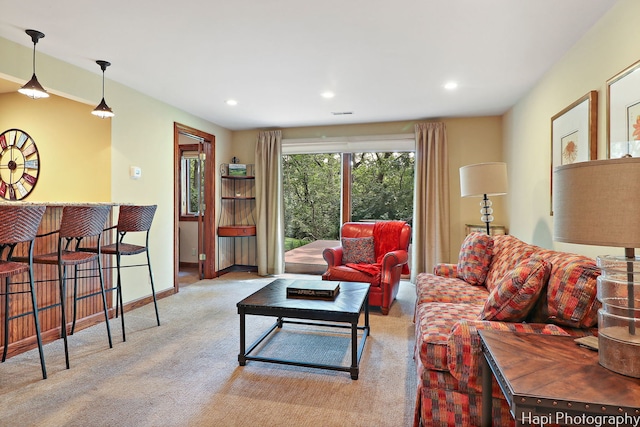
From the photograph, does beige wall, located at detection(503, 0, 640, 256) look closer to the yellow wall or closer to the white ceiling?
the white ceiling

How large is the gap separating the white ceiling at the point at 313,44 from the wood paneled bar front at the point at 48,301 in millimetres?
1311

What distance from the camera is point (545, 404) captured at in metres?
1.02

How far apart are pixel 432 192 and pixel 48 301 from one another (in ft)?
14.6

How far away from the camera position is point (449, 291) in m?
2.78

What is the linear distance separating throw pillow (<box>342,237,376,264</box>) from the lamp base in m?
2.92

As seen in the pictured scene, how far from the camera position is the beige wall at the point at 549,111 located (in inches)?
83.7

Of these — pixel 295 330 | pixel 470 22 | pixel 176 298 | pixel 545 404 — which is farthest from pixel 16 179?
pixel 545 404

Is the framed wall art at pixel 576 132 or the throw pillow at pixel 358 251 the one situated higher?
the framed wall art at pixel 576 132

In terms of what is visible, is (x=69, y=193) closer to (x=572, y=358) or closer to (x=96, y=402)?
(x=96, y=402)

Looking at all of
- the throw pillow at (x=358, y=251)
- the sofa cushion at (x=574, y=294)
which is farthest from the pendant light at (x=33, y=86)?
the sofa cushion at (x=574, y=294)

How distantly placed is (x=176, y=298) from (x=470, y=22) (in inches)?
159

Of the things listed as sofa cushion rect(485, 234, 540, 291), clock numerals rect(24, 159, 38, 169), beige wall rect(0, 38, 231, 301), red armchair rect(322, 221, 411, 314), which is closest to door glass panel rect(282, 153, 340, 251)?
red armchair rect(322, 221, 411, 314)

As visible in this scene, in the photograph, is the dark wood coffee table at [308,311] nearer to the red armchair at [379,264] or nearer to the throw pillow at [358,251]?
the red armchair at [379,264]

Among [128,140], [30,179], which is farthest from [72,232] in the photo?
[30,179]
